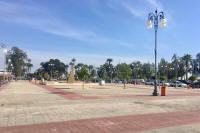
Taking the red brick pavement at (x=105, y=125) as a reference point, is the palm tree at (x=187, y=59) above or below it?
above

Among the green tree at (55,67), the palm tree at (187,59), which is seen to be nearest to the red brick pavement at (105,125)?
the palm tree at (187,59)

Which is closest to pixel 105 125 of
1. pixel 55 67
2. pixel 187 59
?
pixel 187 59

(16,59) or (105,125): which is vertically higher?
(16,59)

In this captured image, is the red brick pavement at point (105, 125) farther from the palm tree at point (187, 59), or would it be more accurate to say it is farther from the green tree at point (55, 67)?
the green tree at point (55, 67)

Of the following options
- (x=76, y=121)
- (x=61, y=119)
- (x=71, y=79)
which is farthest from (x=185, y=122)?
(x=71, y=79)

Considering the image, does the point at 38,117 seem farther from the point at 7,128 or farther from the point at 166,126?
the point at 166,126

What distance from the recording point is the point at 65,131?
20.5ft

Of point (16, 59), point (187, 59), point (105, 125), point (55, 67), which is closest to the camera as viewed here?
point (105, 125)

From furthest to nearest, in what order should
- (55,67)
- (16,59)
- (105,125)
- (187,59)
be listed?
1. (55,67)
2. (16,59)
3. (187,59)
4. (105,125)

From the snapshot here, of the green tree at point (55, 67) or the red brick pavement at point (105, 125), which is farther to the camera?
the green tree at point (55, 67)

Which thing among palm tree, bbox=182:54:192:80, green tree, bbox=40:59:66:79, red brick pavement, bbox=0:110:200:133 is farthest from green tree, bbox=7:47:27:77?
red brick pavement, bbox=0:110:200:133

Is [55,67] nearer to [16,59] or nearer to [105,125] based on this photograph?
[16,59]

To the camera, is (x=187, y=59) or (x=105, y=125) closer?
(x=105, y=125)

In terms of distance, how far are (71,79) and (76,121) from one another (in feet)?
158
